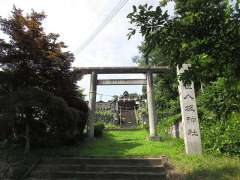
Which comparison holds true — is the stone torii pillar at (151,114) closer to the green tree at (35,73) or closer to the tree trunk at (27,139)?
the green tree at (35,73)

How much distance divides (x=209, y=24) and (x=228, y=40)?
0.28 metres

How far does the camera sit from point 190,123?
8844mm

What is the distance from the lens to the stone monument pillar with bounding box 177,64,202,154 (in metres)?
8.47

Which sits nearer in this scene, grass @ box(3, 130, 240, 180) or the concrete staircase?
grass @ box(3, 130, 240, 180)

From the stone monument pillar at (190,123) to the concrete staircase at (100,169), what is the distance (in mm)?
1380

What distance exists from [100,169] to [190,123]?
11.8 feet

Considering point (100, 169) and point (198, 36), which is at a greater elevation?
point (198, 36)

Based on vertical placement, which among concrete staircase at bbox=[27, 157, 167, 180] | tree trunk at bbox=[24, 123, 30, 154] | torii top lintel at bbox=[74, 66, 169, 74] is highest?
torii top lintel at bbox=[74, 66, 169, 74]

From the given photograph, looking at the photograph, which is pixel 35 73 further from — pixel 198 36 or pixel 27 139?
pixel 198 36

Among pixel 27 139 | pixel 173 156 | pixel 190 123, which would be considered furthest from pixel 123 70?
pixel 27 139

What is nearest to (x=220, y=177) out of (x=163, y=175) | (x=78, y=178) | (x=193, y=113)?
(x=163, y=175)

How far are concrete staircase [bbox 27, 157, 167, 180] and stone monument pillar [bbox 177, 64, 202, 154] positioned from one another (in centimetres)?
138

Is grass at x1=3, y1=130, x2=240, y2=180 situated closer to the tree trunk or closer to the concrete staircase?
the tree trunk

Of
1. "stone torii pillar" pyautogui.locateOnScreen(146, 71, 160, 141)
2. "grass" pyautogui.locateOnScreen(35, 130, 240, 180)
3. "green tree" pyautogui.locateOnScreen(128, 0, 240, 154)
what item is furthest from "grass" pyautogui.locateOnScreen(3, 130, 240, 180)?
→ "green tree" pyautogui.locateOnScreen(128, 0, 240, 154)
